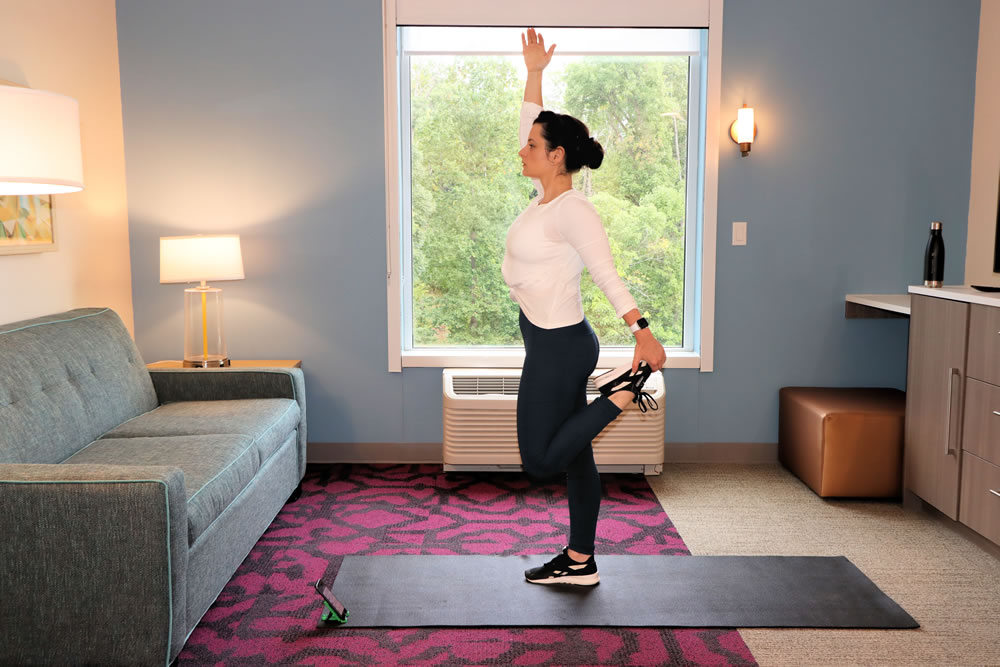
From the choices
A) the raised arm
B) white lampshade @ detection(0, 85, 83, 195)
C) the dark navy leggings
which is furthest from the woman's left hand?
white lampshade @ detection(0, 85, 83, 195)

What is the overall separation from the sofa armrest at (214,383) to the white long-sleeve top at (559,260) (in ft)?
4.79

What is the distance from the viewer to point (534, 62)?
8.64 feet

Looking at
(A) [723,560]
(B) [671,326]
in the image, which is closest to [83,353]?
(A) [723,560]

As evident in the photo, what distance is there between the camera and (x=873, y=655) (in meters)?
2.24

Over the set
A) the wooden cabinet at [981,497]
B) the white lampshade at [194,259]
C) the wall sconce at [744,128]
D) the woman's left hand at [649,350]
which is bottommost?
the wooden cabinet at [981,497]

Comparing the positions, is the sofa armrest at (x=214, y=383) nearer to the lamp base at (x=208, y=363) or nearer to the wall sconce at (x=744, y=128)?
the lamp base at (x=208, y=363)

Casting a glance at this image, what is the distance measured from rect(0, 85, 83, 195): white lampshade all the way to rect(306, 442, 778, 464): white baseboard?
2096 mm

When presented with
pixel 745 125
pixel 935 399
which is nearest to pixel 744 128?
pixel 745 125

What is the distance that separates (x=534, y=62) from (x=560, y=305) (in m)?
0.80

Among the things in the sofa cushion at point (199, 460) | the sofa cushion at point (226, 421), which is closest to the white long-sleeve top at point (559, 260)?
the sofa cushion at point (199, 460)

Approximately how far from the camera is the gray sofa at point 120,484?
77.2 inches

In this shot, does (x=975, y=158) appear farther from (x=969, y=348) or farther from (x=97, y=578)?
(x=97, y=578)

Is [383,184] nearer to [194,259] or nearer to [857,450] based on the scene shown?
[194,259]

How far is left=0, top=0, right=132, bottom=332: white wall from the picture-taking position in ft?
10.2
